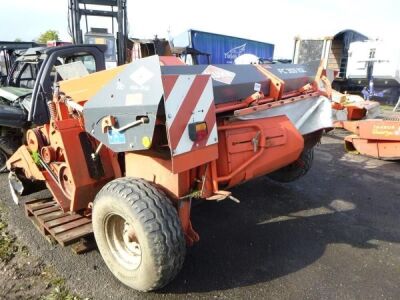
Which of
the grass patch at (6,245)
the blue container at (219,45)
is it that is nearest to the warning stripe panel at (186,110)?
the grass patch at (6,245)

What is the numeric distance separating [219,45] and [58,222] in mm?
15132

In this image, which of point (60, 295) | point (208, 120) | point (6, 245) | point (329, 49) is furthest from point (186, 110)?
point (329, 49)

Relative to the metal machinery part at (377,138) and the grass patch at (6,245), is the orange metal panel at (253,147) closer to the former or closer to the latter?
the grass patch at (6,245)

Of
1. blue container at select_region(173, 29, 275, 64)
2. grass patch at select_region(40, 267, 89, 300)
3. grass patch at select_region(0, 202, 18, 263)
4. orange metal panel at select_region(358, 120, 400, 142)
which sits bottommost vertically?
grass patch at select_region(0, 202, 18, 263)

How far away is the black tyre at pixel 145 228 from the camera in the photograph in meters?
2.22

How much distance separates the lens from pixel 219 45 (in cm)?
1706

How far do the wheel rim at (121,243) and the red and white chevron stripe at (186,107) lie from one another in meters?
0.79

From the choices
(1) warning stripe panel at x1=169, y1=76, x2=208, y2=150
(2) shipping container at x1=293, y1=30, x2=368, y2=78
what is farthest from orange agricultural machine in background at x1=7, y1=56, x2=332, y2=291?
(2) shipping container at x1=293, y1=30, x2=368, y2=78

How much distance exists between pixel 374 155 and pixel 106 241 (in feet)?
15.5

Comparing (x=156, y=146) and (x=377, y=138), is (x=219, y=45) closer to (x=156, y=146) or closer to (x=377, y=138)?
(x=377, y=138)

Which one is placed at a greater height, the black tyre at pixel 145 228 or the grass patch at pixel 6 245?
the black tyre at pixel 145 228

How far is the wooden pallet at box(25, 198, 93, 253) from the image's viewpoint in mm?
2855

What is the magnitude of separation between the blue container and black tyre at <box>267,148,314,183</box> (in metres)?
9.38

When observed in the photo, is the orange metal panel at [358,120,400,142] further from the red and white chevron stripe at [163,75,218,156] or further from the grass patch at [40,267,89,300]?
the grass patch at [40,267,89,300]
